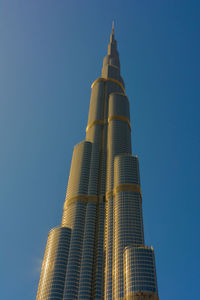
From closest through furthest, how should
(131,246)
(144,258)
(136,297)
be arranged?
(136,297)
(144,258)
(131,246)

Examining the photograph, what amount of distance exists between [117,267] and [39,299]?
53821mm

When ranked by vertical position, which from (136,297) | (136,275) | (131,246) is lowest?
(136,297)

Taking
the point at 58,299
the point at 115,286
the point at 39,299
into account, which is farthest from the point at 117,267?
the point at 39,299

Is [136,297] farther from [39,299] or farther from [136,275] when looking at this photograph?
[39,299]

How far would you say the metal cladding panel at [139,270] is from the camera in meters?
172

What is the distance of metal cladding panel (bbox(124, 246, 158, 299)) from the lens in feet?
563

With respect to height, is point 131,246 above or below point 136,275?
above

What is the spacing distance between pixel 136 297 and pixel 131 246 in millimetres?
32786

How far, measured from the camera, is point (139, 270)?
177375 mm

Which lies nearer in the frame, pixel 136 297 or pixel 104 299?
pixel 136 297

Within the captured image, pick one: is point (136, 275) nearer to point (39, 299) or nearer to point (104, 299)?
point (104, 299)

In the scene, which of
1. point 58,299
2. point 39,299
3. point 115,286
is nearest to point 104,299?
point 115,286

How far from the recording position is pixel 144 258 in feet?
596

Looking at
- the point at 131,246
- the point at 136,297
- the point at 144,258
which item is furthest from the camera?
the point at 131,246
